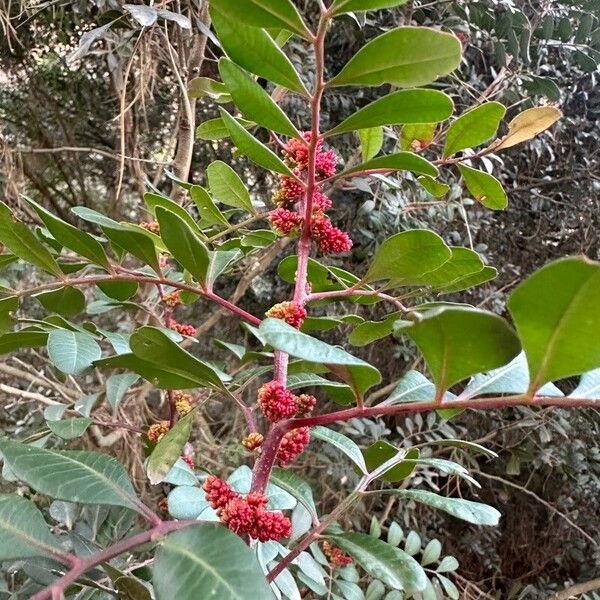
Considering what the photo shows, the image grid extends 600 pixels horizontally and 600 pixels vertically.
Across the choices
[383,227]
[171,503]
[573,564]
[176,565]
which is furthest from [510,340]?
[573,564]

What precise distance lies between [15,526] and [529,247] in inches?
58.6

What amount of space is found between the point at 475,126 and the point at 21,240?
13.3 inches

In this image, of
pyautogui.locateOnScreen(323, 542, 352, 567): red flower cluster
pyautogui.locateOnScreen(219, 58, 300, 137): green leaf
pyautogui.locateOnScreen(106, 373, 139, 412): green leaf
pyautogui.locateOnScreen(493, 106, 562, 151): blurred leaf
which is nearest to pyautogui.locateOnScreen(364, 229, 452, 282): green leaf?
pyautogui.locateOnScreen(219, 58, 300, 137): green leaf

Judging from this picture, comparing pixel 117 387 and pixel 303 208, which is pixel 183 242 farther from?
pixel 117 387

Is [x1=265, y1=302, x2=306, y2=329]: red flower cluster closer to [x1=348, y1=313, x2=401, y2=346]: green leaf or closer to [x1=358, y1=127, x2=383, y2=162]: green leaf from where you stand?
[x1=348, y1=313, x2=401, y2=346]: green leaf

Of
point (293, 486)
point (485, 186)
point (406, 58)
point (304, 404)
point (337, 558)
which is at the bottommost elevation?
point (337, 558)

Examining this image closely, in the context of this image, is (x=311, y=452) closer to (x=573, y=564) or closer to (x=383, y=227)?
(x=383, y=227)

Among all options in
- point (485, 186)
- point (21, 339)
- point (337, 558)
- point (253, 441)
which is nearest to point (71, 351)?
point (21, 339)

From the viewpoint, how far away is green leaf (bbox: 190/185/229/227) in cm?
54

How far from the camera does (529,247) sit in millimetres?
1577

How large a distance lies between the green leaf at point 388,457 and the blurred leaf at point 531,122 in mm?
281

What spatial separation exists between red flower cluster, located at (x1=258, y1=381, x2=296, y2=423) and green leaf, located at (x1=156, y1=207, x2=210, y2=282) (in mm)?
86

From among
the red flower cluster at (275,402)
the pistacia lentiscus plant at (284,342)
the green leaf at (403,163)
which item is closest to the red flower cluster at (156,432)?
the pistacia lentiscus plant at (284,342)

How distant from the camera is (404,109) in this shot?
0.35 m
